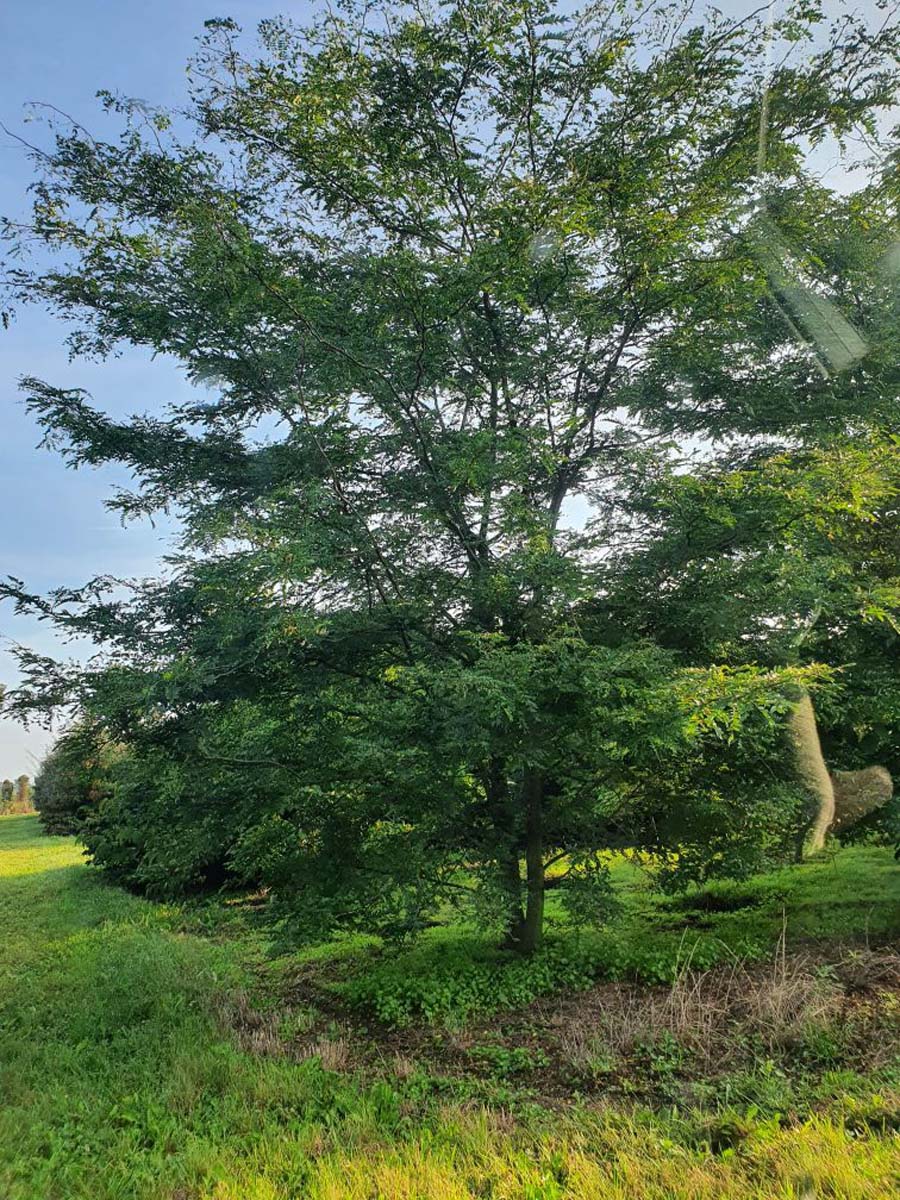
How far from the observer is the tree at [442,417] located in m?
4.79

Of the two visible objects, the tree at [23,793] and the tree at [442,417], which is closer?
the tree at [442,417]

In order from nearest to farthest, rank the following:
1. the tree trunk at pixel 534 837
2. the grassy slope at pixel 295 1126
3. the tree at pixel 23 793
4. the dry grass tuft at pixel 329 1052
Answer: the grassy slope at pixel 295 1126 → the dry grass tuft at pixel 329 1052 → the tree trunk at pixel 534 837 → the tree at pixel 23 793

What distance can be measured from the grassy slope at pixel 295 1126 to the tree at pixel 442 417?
3.80ft

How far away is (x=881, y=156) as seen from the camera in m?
6.25

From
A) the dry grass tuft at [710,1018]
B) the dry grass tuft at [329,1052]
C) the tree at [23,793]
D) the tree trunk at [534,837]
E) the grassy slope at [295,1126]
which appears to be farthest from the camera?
the tree at [23,793]

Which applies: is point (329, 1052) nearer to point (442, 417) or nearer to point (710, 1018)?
point (710, 1018)

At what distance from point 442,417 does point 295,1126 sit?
5.42 metres

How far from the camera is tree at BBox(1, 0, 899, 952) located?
4785 mm

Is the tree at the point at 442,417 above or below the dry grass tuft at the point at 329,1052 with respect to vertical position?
above

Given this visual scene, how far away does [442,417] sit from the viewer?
21.3ft

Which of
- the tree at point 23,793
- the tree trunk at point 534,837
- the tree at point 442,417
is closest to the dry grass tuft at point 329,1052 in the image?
the tree at point 442,417

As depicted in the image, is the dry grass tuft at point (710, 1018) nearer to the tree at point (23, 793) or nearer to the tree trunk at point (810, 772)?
the tree trunk at point (810, 772)

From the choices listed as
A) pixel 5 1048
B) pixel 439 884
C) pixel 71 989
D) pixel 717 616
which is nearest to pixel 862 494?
pixel 717 616

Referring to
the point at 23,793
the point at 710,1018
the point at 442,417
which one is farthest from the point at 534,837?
the point at 23,793
